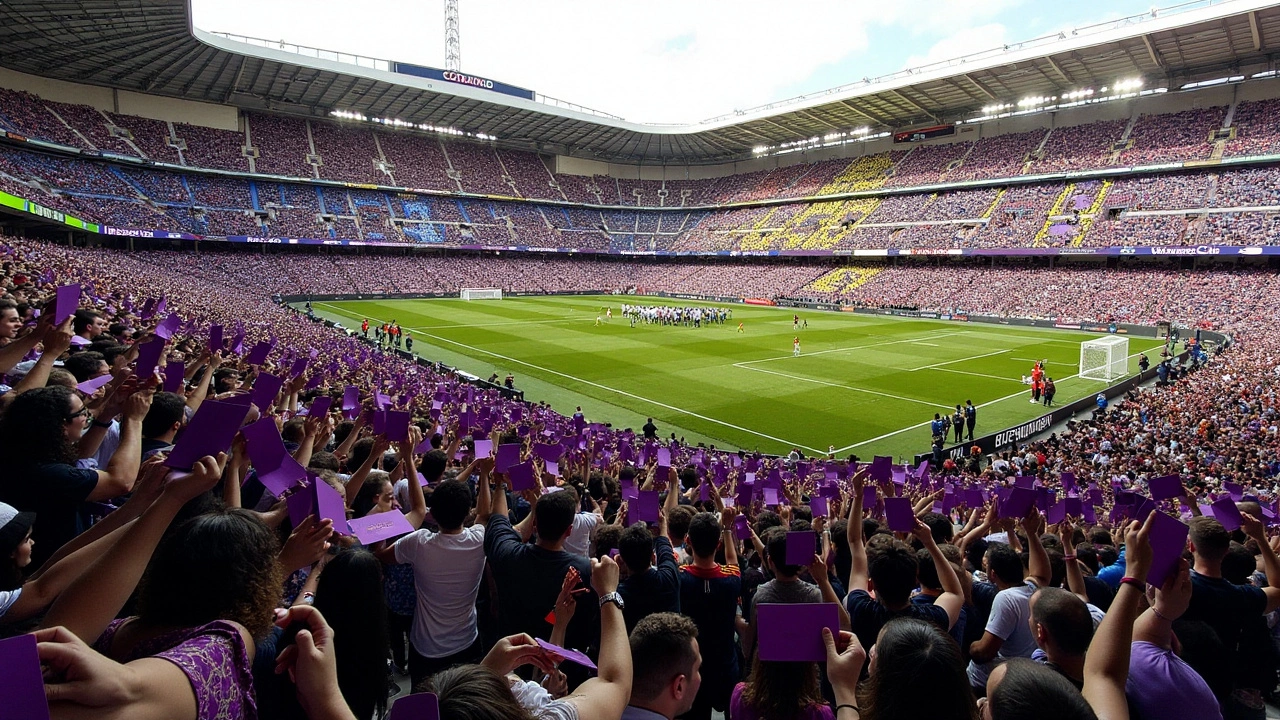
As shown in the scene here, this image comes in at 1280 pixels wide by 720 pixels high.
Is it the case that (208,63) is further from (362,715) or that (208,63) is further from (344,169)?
(362,715)

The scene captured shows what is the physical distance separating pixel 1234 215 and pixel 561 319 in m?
52.5

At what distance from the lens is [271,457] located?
354cm

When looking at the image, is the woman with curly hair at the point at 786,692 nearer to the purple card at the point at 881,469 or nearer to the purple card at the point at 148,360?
the purple card at the point at 148,360

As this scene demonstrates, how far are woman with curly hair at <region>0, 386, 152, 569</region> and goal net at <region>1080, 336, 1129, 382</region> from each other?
118ft

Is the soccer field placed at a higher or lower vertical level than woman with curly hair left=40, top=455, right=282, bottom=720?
lower

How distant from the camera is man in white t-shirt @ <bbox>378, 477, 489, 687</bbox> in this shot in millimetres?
4230

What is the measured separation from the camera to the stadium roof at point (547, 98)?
48.3 metres

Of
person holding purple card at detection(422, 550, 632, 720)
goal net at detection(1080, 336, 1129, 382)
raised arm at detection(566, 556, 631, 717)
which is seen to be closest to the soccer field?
goal net at detection(1080, 336, 1129, 382)

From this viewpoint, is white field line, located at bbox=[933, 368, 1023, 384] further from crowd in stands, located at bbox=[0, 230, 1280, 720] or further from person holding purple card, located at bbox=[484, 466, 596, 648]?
person holding purple card, located at bbox=[484, 466, 596, 648]

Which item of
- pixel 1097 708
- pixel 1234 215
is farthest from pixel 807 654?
pixel 1234 215

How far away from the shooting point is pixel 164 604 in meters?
2.12

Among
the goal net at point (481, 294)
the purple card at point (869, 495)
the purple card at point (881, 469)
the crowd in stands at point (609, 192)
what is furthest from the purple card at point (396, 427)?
the goal net at point (481, 294)

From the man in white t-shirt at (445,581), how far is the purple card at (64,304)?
3.45m

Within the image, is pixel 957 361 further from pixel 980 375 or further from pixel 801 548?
pixel 801 548
